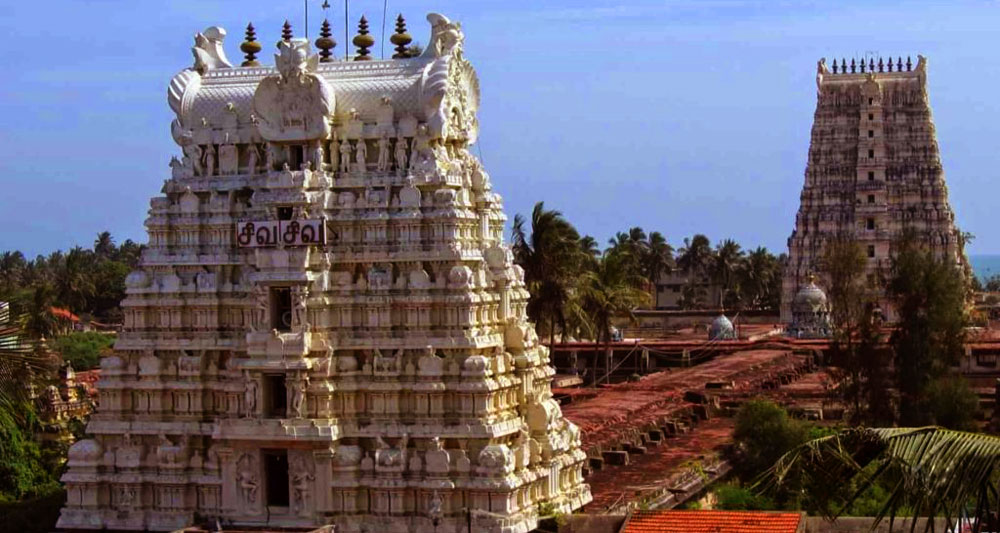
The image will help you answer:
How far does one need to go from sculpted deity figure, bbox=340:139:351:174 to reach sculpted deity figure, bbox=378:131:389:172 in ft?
2.24

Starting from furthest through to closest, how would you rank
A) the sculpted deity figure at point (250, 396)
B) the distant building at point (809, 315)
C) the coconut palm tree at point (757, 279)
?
1. the coconut palm tree at point (757, 279)
2. the distant building at point (809, 315)
3. the sculpted deity figure at point (250, 396)

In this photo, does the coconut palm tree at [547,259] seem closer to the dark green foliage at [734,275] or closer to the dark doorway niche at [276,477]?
the dark doorway niche at [276,477]

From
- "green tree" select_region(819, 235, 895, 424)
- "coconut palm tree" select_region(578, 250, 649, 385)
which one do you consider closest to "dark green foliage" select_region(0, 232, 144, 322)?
"coconut palm tree" select_region(578, 250, 649, 385)

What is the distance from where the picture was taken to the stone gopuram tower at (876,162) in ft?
366

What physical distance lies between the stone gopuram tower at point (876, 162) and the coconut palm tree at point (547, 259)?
43320 mm

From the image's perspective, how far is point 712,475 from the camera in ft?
146

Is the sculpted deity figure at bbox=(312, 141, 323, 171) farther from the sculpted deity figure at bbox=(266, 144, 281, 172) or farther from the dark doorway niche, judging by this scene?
the dark doorway niche

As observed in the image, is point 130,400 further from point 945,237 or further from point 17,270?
point 17,270

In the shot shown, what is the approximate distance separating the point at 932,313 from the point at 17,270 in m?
113

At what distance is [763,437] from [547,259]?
81.6 ft

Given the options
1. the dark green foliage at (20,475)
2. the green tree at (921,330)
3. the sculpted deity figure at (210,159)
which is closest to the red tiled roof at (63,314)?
the dark green foliage at (20,475)

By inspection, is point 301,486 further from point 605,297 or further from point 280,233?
point 605,297

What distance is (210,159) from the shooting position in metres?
39.4

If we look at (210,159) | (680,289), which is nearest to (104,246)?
(680,289)
